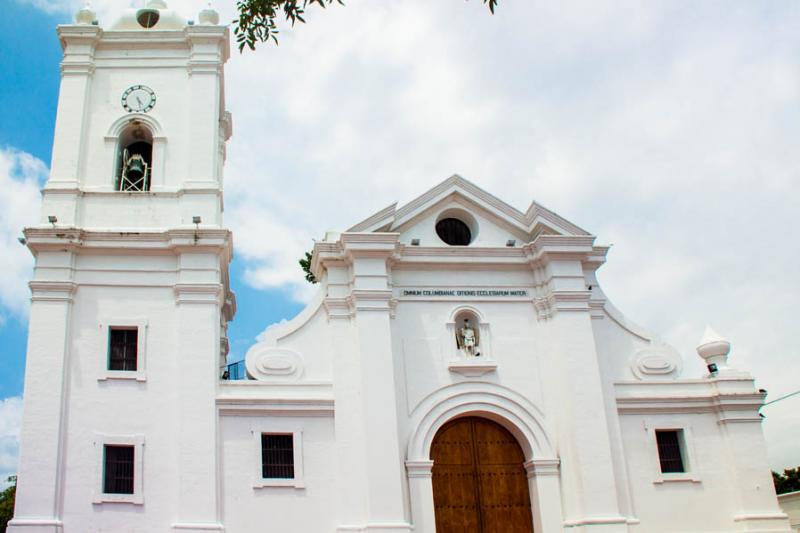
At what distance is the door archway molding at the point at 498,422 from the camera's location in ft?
59.5

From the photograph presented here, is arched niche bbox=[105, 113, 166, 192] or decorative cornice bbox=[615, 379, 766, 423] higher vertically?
arched niche bbox=[105, 113, 166, 192]

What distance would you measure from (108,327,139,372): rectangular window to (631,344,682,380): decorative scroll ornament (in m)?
11.4

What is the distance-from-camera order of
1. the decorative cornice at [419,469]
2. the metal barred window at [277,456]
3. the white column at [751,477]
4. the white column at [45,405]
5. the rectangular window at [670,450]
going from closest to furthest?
the white column at [45,405], the metal barred window at [277,456], the decorative cornice at [419,469], the white column at [751,477], the rectangular window at [670,450]

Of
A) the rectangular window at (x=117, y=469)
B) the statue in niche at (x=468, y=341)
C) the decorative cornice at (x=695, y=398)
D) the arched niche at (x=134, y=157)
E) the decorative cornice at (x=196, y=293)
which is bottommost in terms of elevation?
the rectangular window at (x=117, y=469)

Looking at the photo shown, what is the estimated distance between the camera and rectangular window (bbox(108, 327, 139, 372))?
18422 mm

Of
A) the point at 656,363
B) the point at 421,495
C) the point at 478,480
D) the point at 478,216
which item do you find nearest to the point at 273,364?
the point at 421,495

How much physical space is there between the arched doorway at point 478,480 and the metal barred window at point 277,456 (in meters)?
3.12

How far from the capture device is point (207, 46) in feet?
70.5

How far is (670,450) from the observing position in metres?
20.0

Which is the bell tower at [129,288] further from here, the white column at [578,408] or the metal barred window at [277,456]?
the white column at [578,408]

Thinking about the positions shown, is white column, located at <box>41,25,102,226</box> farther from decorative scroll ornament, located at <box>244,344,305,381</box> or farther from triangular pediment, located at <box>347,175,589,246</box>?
triangular pediment, located at <box>347,175,589,246</box>

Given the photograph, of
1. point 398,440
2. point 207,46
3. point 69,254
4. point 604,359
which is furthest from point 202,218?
point 604,359

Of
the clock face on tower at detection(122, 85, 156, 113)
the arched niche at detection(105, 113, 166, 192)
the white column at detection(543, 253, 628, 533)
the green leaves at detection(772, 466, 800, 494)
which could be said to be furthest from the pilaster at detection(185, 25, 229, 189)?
the green leaves at detection(772, 466, 800, 494)

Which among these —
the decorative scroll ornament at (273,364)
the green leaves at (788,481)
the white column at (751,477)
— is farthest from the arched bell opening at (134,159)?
the green leaves at (788,481)
